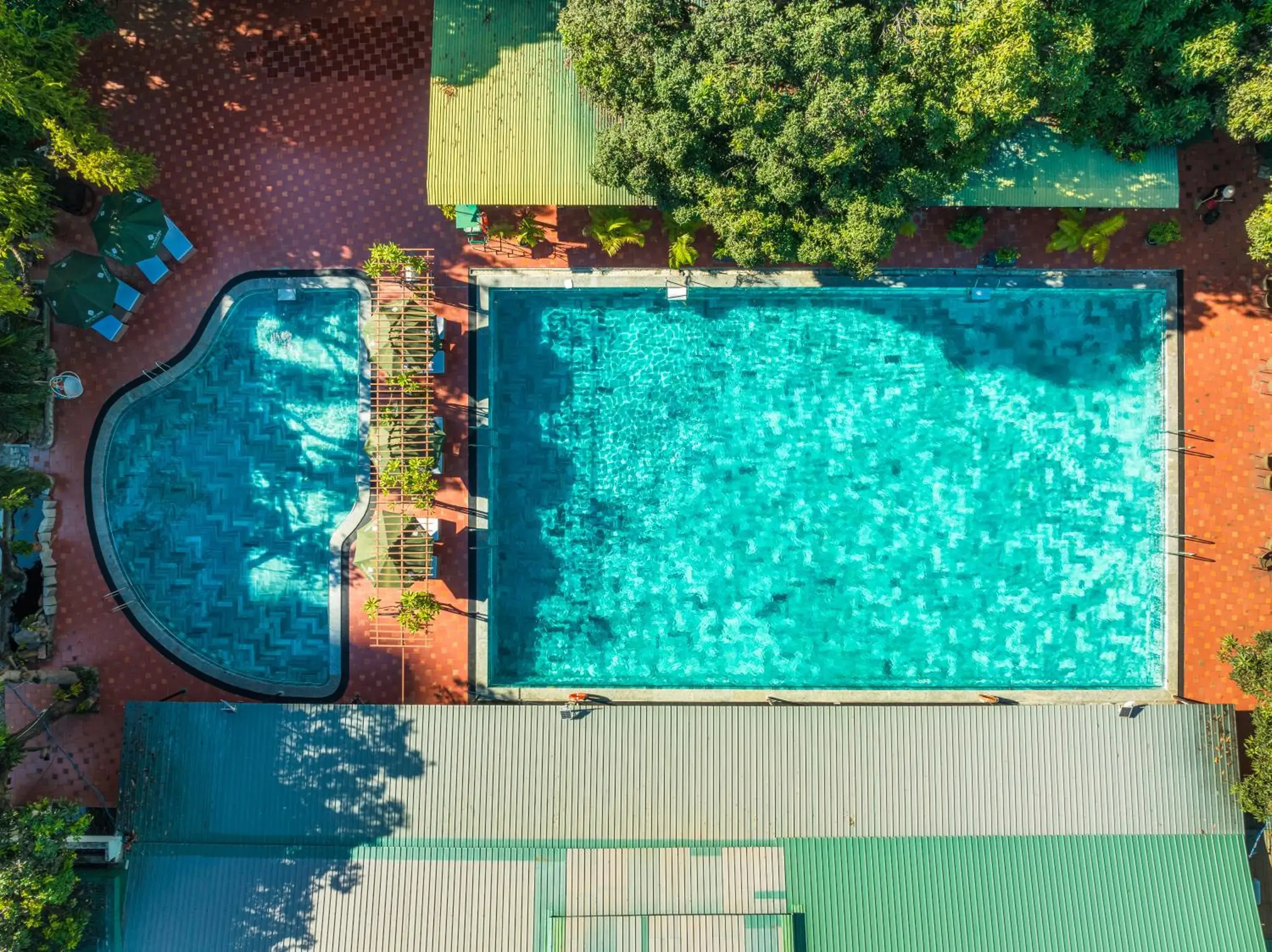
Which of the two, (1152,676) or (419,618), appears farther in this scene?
(1152,676)

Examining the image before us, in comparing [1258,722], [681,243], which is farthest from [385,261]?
[1258,722]

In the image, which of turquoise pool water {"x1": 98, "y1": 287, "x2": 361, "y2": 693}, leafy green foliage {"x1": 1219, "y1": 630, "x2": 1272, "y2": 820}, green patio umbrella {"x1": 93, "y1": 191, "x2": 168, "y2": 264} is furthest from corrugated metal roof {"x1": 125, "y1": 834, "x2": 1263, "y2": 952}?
green patio umbrella {"x1": 93, "y1": 191, "x2": 168, "y2": 264}

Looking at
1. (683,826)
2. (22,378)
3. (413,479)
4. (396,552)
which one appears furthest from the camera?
(396,552)

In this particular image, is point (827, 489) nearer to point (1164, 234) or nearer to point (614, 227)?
point (614, 227)

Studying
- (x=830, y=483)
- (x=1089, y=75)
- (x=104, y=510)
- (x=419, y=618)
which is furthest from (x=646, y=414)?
(x=104, y=510)

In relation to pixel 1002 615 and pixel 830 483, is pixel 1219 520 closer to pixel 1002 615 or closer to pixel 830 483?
pixel 1002 615

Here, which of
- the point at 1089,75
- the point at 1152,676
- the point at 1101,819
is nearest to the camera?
the point at 1089,75
